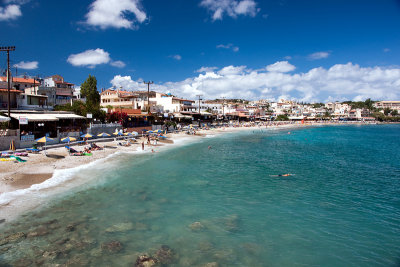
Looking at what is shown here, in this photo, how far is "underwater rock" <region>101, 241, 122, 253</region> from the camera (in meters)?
10.4

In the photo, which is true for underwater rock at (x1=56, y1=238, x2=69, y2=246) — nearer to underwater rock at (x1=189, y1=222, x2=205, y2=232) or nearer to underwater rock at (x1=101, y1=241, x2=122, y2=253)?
underwater rock at (x1=101, y1=241, x2=122, y2=253)

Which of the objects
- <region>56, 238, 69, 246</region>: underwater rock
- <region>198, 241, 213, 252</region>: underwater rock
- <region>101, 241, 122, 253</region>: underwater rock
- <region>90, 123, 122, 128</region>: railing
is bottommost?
<region>198, 241, 213, 252</region>: underwater rock

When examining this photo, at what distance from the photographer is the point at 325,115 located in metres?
174

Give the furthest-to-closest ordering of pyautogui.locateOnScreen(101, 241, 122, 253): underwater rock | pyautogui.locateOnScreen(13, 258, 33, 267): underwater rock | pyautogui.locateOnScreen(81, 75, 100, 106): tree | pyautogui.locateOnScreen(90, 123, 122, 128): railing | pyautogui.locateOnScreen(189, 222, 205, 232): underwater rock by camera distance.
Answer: pyautogui.locateOnScreen(81, 75, 100, 106): tree < pyautogui.locateOnScreen(90, 123, 122, 128): railing < pyautogui.locateOnScreen(189, 222, 205, 232): underwater rock < pyautogui.locateOnScreen(101, 241, 122, 253): underwater rock < pyautogui.locateOnScreen(13, 258, 33, 267): underwater rock

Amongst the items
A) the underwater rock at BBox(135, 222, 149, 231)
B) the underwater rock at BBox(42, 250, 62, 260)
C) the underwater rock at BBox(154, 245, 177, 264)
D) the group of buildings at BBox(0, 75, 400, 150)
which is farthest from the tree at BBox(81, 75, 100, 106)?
the underwater rock at BBox(154, 245, 177, 264)

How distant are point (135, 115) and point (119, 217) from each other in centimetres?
3914

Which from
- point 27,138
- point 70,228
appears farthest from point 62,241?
point 27,138

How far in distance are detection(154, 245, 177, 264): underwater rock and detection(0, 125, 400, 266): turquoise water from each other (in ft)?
0.24

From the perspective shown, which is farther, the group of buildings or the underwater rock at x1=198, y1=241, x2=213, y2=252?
the group of buildings

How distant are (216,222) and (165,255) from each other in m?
3.97

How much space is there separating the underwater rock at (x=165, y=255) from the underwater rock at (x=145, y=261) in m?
0.24

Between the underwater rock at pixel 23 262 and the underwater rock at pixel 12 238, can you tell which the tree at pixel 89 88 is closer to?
the underwater rock at pixel 12 238

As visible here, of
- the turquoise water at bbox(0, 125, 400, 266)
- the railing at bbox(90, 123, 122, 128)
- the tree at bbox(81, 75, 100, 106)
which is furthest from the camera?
the tree at bbox(81, 75, 100, 106)

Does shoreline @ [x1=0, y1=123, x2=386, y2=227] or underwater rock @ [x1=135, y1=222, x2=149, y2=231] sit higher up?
shoreline @ [x1=0, y1=123, x2=386, y2=227]
